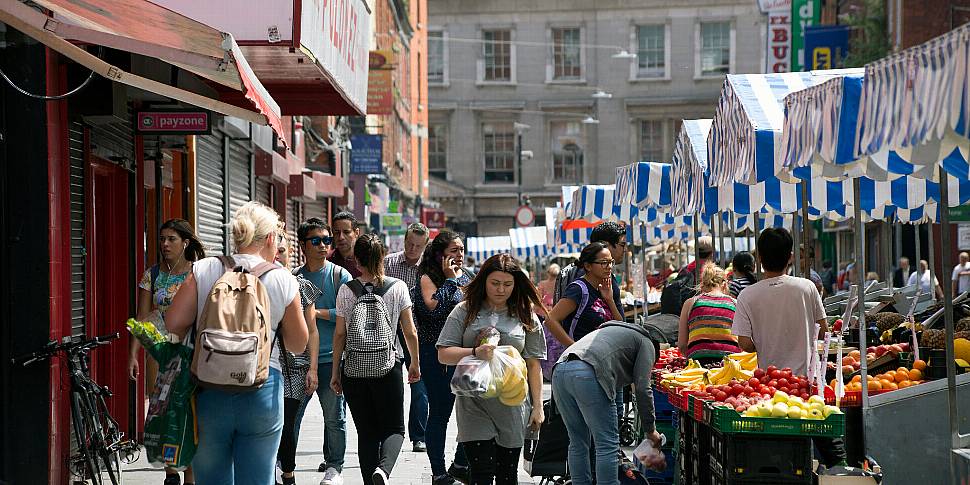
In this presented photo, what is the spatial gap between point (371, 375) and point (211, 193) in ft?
26.6

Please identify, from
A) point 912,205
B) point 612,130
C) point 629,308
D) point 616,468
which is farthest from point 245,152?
point 612,130

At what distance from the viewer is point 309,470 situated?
10438 millimetres

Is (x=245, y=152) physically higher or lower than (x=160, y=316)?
higher

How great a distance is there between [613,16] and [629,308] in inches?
1550

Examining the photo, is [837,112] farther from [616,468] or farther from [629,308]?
[629,308]

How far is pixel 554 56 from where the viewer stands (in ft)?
203

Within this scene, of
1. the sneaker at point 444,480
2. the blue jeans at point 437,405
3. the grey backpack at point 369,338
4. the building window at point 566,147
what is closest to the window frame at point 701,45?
the building window at point 566,147

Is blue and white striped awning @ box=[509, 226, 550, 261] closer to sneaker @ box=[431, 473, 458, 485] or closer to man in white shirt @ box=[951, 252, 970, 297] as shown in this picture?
man in white shirt @ box=[951, 252, 970, 297]

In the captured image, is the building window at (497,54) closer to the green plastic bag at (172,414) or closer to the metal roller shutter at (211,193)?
the metal roller shutter at (211,193)

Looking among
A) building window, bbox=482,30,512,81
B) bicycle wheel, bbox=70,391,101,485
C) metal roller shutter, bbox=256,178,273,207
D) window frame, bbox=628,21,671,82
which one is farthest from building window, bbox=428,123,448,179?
bicycle wheel, bbox=70,391,101,485

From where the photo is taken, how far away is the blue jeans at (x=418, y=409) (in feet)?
35.1

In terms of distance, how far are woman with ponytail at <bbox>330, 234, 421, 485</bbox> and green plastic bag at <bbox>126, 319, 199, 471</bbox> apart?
8.43ft

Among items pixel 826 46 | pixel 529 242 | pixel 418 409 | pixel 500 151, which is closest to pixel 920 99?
pixel 418 409

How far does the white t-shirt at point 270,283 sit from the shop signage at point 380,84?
2428 cm
